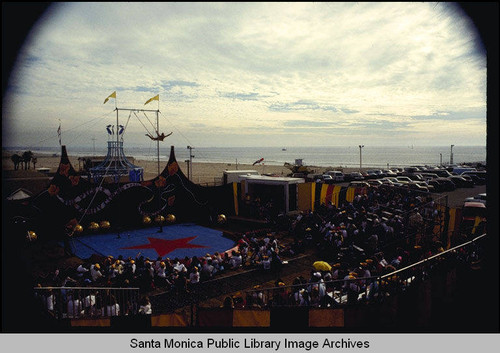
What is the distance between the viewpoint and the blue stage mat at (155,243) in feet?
53.3

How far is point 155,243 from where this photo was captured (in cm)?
1781

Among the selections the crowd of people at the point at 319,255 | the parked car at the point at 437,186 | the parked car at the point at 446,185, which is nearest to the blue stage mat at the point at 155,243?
the crowd of people at the point at 319,255

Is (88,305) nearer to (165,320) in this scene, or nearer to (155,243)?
(165,320)

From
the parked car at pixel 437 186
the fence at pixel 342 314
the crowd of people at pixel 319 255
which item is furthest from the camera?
the parked car at pixel 437 186

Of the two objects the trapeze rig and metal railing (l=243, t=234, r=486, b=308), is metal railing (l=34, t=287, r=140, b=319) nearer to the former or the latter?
metal railing (l=243, t=234, r=486, b=308)

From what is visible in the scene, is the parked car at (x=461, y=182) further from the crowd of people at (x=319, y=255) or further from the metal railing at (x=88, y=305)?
the metal railing at (x=88, y=305)

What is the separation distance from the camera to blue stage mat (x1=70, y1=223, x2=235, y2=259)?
53.3 ft

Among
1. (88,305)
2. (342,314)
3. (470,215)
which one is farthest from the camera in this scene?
(470,215)

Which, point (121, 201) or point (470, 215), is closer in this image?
point (470, 215)

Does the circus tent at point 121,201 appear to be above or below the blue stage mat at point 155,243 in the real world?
above

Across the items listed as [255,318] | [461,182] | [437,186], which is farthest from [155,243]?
[461,182]

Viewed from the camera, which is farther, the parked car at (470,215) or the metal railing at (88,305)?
the parked car at (470,215)

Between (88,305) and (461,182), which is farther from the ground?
(461,182)

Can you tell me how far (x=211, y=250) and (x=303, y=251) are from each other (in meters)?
4.41
